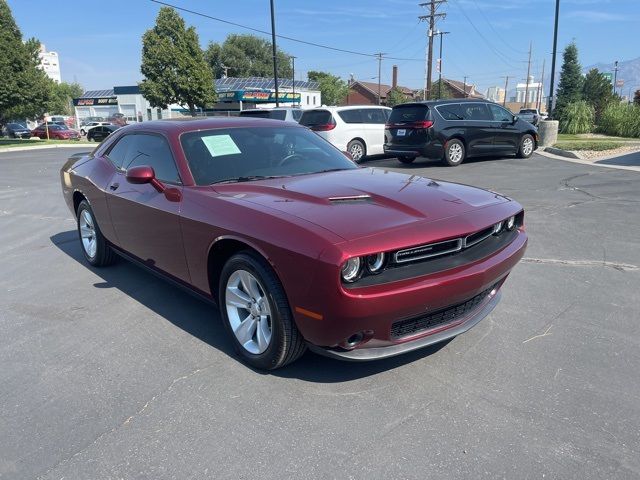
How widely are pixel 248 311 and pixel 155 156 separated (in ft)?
5.82

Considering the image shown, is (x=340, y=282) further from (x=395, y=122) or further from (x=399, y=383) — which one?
(x=395, y=122)

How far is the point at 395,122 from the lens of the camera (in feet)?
43.7

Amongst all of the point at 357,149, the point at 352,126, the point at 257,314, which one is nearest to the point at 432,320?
the point at 257,314

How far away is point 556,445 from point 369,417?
920mm

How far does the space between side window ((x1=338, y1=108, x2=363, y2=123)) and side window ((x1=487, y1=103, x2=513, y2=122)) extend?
358 cm

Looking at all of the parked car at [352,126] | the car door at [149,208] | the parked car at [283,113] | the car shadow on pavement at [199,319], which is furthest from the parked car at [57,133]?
the car door at [149,208]

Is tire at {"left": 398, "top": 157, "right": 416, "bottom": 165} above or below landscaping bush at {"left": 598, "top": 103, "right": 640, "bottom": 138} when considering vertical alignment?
below

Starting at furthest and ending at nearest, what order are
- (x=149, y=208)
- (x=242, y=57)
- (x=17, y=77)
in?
1. (x=242, y=57)
2. (x=17, y=77)
3. (x=149, y=208)

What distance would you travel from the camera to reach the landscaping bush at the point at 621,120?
79.4 ft

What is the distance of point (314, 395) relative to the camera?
2.94 m

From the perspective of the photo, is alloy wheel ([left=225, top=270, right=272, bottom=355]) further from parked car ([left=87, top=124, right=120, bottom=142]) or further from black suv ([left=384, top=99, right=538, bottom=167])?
parked car ([left=87, top=124, right=120, bottom=142])

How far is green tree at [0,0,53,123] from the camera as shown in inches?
1100

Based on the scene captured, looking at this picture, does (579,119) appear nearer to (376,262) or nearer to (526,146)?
(526,146)

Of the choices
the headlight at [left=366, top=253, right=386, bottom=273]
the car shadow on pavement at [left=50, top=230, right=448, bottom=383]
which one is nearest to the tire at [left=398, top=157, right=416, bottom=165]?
the car shadow on pavement at [left=50, top=230, right=448, bottom=383]
